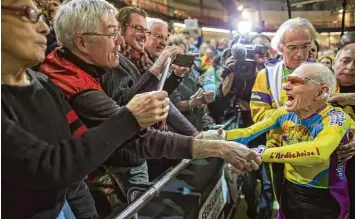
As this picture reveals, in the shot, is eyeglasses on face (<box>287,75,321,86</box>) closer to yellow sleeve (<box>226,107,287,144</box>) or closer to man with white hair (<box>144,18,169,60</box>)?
Result: yellow sleeve (<box>226,107,287,144</box>)

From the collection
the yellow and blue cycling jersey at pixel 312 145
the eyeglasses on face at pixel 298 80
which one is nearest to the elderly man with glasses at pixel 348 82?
the yellow and blue cycling jersey at pixel 312 145

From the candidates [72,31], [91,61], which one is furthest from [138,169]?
[72,31]

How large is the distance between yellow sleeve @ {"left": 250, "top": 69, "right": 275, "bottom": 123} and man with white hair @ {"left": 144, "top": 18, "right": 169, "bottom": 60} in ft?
2.54

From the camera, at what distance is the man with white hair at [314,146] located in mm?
1916

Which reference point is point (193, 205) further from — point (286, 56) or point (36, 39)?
point (36, 39)

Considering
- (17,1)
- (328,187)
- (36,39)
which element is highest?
(17,1)

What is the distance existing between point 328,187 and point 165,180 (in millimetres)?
908

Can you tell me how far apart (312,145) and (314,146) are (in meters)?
0.01

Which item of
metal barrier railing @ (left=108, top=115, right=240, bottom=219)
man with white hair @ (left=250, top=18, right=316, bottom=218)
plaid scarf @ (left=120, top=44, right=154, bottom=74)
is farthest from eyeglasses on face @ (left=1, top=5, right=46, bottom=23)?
man with white hair @ (left=250, top=18, right=316, bottom=218)

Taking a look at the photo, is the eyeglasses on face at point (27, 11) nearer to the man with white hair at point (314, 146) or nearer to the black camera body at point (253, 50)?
the man with white hair at point (314, 146)

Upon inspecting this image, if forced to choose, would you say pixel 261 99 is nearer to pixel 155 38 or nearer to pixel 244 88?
pixel 155 38

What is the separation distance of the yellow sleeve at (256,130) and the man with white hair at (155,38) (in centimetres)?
90

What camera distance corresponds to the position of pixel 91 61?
158 cm

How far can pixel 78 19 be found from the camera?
1.50 metres
